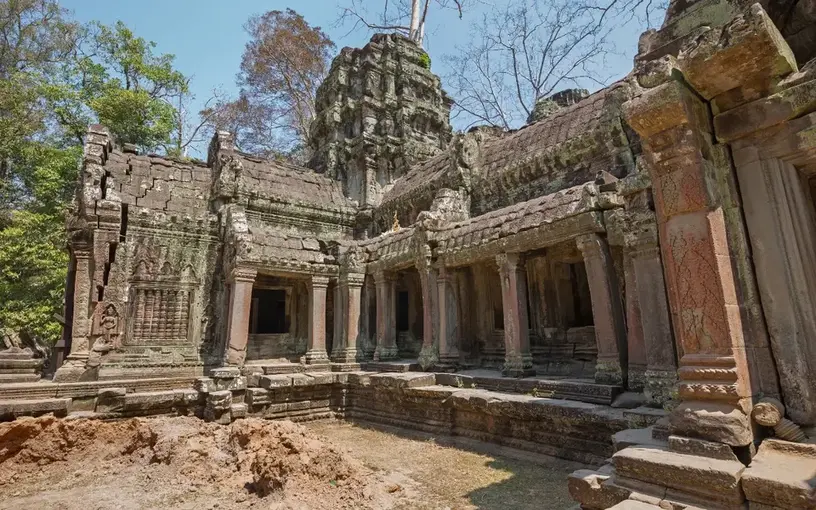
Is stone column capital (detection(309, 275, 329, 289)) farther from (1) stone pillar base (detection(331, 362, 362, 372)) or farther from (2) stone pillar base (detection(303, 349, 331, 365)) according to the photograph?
(1) stone pillar base (detection(331, 362, 362, 372))

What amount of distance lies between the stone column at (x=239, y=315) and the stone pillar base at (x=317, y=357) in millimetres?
1670

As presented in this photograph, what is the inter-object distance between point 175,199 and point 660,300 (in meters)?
13.1

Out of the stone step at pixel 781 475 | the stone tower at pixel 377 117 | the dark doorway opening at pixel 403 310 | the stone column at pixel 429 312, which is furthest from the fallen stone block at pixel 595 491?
the stone tower at pixel 377 117

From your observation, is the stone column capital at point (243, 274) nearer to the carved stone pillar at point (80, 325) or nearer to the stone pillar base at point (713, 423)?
the carved stone pillar at point (80, 325)

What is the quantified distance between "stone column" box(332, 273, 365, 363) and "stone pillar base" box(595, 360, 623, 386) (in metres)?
6.99

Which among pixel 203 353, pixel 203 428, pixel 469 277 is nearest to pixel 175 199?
pixel 203 353

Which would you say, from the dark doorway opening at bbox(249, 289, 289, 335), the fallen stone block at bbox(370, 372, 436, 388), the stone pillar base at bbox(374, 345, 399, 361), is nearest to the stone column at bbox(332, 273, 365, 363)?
the stone pillar base at bbox(374, 345, 399, 361)

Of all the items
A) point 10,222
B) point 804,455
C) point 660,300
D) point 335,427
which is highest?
point 10,222

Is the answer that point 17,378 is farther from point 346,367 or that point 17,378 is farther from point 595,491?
point 595,491

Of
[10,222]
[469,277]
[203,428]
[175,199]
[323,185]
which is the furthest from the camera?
[10,222]

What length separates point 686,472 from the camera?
278cm

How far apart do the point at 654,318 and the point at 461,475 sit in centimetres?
319

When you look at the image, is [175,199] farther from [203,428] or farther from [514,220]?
[514,220]

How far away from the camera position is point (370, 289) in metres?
12.8
